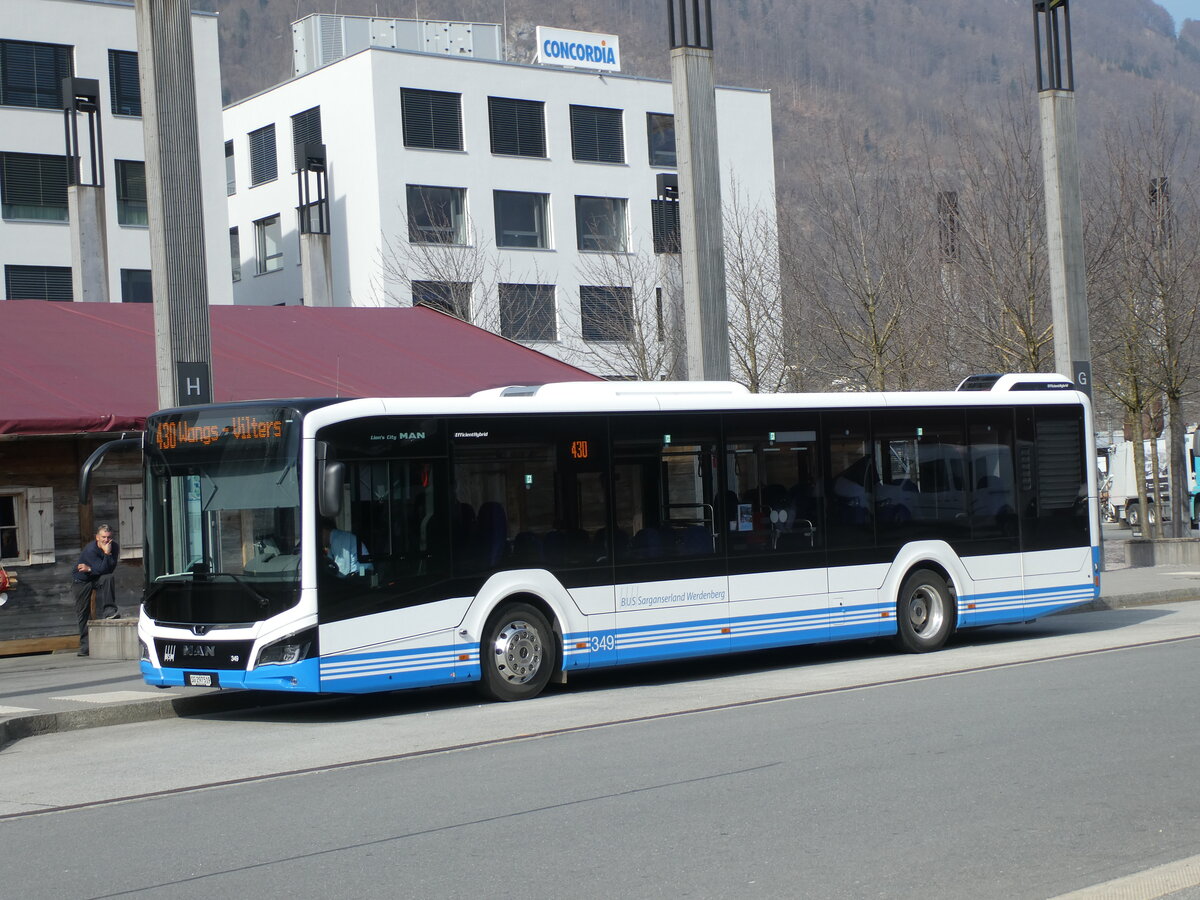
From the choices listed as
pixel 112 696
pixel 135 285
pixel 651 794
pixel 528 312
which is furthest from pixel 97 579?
pixel 135 285

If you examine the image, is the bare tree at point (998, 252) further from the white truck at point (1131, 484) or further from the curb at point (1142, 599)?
the white truck at point (1131, 484)

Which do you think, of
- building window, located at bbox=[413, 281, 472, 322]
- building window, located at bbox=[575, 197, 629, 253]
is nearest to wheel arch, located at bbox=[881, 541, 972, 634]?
building window, located at bbox=[413, 281, 472, 322]

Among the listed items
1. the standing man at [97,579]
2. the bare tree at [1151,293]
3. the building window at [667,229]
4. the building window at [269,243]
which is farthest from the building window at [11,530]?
the building window at [269,243]

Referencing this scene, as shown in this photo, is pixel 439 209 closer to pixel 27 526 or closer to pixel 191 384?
pixel 27 526

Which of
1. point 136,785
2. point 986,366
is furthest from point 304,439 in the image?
point 986,366

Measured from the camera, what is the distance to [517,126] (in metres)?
58.4

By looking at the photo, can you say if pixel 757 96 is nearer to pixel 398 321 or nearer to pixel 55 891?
pixel 398 321

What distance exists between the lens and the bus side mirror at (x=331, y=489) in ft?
39.4

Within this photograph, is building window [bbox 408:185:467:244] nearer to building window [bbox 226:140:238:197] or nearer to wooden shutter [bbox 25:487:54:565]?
building window [bbox 226:140:238:197]

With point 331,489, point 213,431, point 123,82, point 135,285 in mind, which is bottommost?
point 331,489

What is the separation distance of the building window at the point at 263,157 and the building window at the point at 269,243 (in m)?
1.65

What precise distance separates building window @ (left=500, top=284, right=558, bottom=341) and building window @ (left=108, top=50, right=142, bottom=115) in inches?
532

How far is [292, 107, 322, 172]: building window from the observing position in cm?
5706

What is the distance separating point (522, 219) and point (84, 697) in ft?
150
